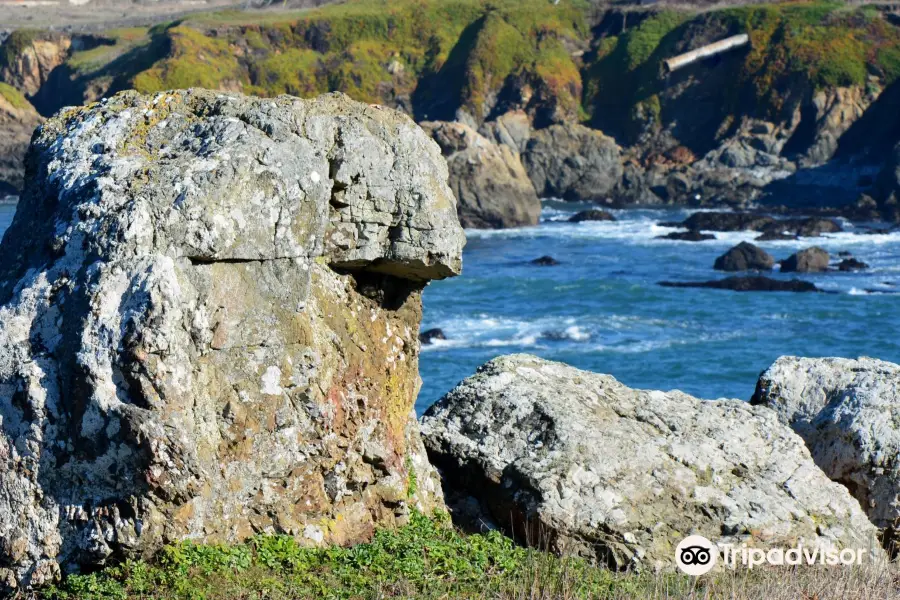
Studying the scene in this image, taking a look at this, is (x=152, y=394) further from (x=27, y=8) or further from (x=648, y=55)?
(x=27, y=8)

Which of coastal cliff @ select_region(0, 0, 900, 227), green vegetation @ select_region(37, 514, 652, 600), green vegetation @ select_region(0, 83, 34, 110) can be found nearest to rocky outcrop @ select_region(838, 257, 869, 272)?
coastal cliff @ select_region(0, 0, 900, 227)

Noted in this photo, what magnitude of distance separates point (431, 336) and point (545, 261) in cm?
2021

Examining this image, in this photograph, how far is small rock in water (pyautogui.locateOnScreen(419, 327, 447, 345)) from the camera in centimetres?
3656

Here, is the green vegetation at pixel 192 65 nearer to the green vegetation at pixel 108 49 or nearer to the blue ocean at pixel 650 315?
the green vegetation at pixel 108 49

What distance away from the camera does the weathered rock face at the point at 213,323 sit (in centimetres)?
798

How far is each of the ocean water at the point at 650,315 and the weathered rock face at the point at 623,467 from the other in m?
17.0

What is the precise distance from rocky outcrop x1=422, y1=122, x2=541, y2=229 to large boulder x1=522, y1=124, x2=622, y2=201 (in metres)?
16.0

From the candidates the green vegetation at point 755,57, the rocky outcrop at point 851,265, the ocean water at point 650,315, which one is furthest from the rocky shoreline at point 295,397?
the green vegetation at point 755,57

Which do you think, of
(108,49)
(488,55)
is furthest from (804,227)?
(108,49)

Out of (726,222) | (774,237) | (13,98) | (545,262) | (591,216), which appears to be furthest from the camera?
(13,98)

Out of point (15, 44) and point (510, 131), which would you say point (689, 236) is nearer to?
point (510, 131)

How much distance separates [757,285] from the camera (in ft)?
154

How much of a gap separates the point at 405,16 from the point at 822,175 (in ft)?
173

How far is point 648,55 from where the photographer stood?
116125 mm
